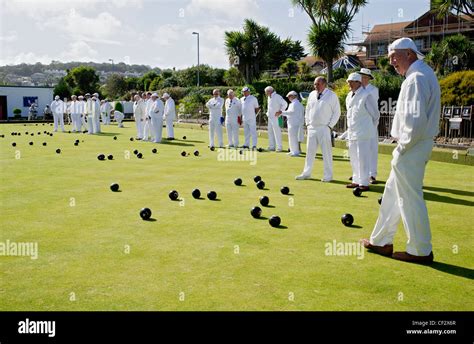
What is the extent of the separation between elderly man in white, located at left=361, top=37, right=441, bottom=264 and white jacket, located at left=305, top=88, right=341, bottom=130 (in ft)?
19.3

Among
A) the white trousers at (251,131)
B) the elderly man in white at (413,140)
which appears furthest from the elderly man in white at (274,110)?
the elderly man in white at (413,140)

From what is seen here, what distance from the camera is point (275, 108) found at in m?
19.4

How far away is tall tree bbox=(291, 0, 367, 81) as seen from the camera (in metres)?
38.9

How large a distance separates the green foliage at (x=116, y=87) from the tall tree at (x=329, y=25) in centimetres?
4678

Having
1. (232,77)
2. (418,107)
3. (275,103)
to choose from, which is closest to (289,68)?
(232,77)

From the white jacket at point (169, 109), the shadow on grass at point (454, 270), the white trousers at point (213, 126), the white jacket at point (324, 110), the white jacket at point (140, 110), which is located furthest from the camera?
the white jacket at point (140, 110)

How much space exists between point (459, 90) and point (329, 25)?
22.6 metres

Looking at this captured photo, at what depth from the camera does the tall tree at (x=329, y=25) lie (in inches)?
1533

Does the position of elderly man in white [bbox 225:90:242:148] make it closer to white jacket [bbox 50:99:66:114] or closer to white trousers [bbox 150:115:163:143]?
white trousers [bbox 150:115:163:143]

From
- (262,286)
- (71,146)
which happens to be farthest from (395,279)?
(71,146)

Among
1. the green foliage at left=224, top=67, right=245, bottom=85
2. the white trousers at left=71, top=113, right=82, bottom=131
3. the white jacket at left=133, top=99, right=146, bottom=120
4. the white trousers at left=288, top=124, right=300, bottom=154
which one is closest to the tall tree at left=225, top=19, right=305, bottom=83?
the green foliage at left=224, top=67, right=245, bottom=85

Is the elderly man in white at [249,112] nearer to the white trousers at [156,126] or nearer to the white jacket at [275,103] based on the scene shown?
the white jacket at [275,103]
